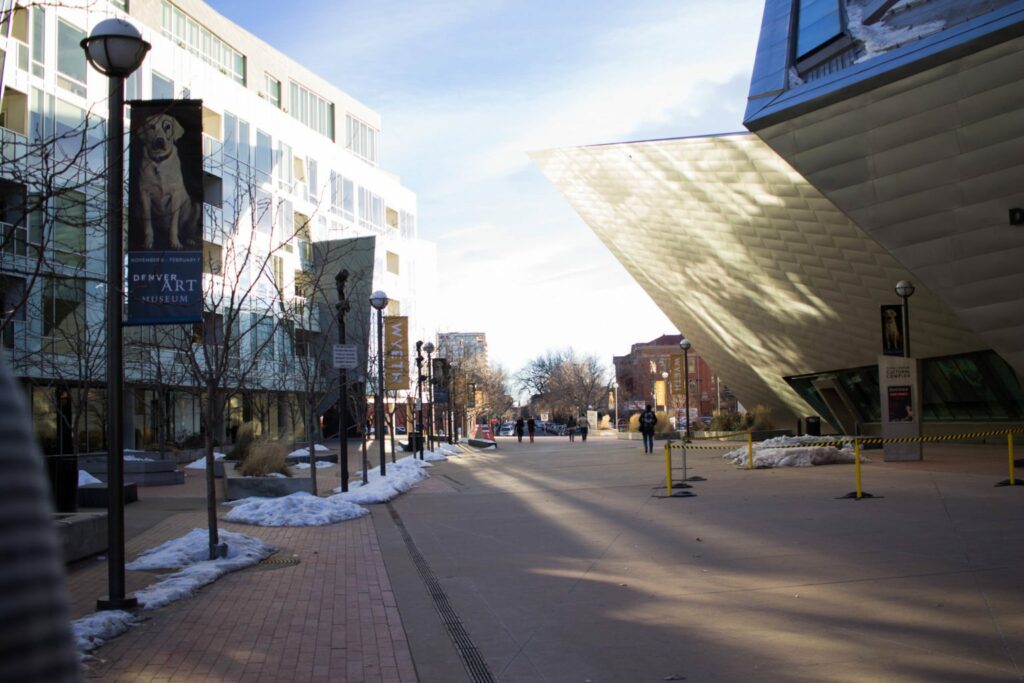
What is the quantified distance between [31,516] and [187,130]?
31.6ft

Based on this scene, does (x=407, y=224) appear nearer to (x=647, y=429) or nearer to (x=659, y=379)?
(x=647, y=429)

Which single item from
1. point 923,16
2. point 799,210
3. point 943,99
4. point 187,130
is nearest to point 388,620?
point 187,130

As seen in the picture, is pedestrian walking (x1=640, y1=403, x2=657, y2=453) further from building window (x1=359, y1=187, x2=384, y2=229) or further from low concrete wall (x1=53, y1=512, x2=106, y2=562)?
building window (x1=359, y1=187, x2=384, y2=229)

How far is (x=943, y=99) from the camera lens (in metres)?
19.7

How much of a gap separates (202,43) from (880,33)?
36.2m

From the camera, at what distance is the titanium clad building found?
1986 centimetres

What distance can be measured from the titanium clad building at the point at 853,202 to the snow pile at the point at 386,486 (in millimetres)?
12032

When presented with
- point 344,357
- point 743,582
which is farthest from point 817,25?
point 743,582

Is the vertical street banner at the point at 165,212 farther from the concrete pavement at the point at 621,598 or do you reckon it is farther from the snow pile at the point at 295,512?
the snow pile at the point at 295,512

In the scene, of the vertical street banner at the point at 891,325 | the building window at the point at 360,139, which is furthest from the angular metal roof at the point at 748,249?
the building window at the point at 360,139

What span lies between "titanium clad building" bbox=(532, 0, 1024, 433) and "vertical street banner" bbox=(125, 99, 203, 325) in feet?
50.9

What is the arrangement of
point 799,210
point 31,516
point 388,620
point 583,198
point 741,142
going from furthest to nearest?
point 583,198 → point 799,210 → point 741,142 → point 388,620 → point 31,516

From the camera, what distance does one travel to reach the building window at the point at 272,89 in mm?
54094

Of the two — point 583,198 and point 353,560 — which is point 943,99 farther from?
point 583,198
